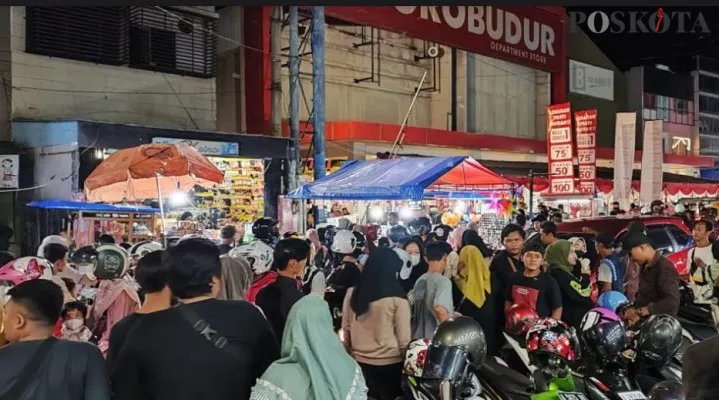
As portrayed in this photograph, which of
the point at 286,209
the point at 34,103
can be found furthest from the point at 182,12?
the point at 286,209

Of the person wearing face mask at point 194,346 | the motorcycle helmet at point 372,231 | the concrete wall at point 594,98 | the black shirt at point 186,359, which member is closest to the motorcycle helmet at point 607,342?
the person wearing face mask at point 194,346

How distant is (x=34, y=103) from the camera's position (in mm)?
13883

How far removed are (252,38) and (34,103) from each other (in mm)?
6478

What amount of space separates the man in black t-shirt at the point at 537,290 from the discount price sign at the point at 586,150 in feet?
40.7

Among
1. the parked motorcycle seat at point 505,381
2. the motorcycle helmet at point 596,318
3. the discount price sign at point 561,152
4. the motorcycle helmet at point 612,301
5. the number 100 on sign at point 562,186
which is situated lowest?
the parked motorcycle seat at point 505,381

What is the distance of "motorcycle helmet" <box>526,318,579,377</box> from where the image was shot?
14.1 feet

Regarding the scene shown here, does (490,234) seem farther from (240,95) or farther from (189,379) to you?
(189,379)

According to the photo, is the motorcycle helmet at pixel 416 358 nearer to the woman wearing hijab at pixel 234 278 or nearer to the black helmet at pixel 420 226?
the woman wearing hijab at pixel 234 278

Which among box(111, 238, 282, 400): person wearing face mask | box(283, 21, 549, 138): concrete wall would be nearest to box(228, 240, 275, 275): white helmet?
box(111, 238, 282, 400): person wearing face mask

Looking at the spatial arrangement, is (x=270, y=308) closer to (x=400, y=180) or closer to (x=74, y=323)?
(x=74, y=323)

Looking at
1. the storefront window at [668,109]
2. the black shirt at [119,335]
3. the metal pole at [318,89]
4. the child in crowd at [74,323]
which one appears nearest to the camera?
the black shirt at [119,335]

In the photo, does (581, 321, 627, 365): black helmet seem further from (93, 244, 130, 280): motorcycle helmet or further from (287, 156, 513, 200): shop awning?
(287, 156, 513, 200): shop awning

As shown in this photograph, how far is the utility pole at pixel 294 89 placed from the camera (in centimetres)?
1548

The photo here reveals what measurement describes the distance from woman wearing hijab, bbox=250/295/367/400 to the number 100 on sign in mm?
15637
